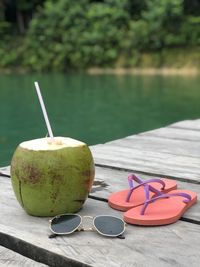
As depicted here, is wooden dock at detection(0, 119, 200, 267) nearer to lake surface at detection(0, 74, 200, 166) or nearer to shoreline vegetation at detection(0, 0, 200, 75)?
lake surface at detection(0, 74, 200, 166)

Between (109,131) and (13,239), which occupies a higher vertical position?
(13,239)

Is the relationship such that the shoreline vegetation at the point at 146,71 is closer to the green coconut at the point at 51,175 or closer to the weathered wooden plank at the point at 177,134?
the weathered wooden plank at the point at 177,134

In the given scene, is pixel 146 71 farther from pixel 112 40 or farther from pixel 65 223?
pixel 65 223

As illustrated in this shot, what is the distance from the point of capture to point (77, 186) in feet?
5.09

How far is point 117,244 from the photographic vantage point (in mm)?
1401

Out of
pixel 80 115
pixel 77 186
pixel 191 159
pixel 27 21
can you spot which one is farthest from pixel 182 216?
pixel 27 21

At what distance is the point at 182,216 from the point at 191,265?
1.12 feet

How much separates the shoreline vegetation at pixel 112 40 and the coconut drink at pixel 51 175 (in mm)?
15567

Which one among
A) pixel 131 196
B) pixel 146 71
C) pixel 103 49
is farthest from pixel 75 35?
pixel 131 196

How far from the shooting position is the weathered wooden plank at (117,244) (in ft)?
4.30

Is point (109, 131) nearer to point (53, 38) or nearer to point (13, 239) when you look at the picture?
point (13, 239)

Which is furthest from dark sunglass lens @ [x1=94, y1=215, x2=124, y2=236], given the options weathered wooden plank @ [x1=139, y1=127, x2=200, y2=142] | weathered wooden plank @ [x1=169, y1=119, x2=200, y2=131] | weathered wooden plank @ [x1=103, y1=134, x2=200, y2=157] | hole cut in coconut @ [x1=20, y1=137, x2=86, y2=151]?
weathered wooden plank @ [x1=169, y1=119, x2=200, y2=131]

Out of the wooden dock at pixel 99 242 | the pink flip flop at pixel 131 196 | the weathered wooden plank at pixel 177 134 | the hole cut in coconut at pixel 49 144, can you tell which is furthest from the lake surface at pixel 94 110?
the hole cut in coconut at pixel 49 144

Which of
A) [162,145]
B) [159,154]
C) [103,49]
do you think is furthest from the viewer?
[103,49]
